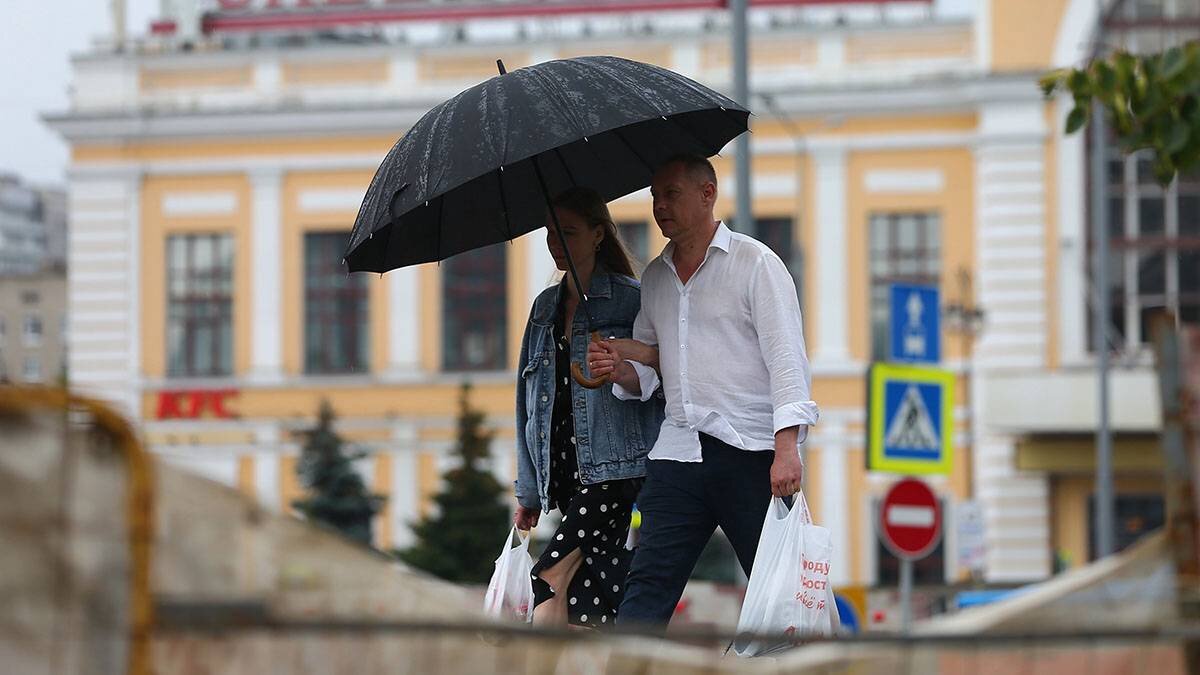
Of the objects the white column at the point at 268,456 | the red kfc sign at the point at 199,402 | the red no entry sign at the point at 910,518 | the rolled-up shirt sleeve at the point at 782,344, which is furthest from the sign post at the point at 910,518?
the red kfc sign at the point at 199,402

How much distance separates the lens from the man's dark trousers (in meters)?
5.51

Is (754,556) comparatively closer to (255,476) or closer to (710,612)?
(710,612)

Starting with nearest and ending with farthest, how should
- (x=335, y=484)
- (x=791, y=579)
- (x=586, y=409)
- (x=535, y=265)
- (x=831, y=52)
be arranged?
(x=791, y=579) → (x=586, y=409) → (x=335, y=484) → (x=831, y=52) → (x=535, y=265)

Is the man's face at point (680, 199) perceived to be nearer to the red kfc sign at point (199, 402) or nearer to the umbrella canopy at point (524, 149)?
the umbrella canopy at point (524, 149)

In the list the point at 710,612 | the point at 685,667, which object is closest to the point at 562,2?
the point at 710,612

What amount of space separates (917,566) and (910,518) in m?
25.8

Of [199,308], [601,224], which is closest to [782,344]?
[601,224]

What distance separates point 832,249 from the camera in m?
44.1

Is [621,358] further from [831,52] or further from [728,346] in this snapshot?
[831,52]

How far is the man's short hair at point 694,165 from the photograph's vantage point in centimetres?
567

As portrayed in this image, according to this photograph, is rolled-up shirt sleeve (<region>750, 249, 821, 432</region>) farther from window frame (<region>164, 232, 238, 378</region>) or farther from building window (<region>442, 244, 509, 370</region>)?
window frame (<region>164, 232, 238, 378</region>)

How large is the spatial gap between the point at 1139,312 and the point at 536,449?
3759 cm

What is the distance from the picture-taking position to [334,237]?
152ft

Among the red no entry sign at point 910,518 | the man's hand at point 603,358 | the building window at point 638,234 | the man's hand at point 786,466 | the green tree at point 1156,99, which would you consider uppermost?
the building window at point 638,234
